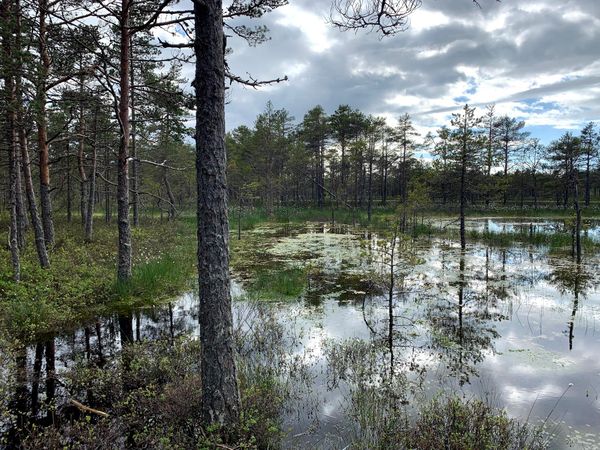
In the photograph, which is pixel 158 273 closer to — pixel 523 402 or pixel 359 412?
pixel 359 412

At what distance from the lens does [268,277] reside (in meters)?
12.3

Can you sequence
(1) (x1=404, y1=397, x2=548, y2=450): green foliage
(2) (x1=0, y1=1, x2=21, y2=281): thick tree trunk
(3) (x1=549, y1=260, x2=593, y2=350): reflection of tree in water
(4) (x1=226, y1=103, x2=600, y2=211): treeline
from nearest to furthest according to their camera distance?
(1) (x1=404, y1=397, x2=548, y2=450): green foliage < (2) (x1=0, y1=1, x2=21, y2=281): thick tree trunk < (3) (x1=549, y1=260, x2=593, y2=350): reflection of tree in water < (4) (x1=226, y1=103, x2=600, y2=211): treeline

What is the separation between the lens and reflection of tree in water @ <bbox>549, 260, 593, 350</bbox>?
32.3 ft

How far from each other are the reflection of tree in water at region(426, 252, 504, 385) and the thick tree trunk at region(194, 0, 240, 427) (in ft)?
13.2

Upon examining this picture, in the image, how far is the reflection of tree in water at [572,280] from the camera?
986cm

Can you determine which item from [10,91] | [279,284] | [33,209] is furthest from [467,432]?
[10,91]

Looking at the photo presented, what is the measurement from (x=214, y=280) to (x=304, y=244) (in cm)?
1604

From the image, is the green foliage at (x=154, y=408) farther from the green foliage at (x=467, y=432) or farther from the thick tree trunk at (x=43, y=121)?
the thick tree trunk at (x=43, y=121)

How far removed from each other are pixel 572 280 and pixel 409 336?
8.74 metres

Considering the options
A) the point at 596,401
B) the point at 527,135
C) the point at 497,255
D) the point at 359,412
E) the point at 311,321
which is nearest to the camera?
the point at 359,412

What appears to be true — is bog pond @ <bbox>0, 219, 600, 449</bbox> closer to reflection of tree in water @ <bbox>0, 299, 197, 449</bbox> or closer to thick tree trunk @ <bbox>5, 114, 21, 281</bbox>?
reflection of tree in water @ <bbox>0, 299, 197, 449</bbox>

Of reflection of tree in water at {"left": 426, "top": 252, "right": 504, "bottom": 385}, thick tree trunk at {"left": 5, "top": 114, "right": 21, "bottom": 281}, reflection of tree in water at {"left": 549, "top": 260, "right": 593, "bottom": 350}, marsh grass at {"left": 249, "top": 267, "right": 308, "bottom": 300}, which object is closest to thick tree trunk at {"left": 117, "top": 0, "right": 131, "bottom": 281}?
thick tree trunk at {"left": 5, "top": 114, "right": 21, "bottom": 281}

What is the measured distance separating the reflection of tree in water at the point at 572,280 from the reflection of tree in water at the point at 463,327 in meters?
1.98

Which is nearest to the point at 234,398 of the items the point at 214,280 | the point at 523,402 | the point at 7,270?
the point at 214,280
